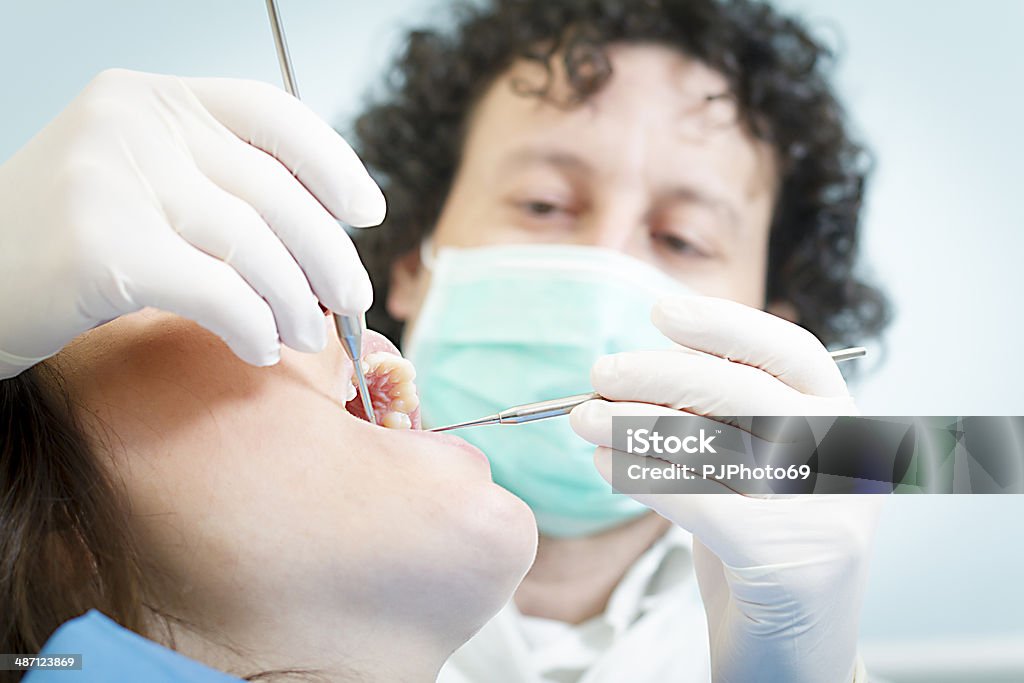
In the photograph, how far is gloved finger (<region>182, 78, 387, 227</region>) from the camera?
2.95ft

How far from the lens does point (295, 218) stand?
880 millimetres

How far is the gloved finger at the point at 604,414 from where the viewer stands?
1026 mm

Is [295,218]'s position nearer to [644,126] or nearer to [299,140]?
[299,140]

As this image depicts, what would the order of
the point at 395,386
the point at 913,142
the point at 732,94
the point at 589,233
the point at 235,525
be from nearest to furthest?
the point at 235,525
the point at 395,386
the point at 589,233
the point at 732,94
the point at 913,142

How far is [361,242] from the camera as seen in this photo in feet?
7.61

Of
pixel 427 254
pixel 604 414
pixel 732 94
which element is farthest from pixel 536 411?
pixel 732 94

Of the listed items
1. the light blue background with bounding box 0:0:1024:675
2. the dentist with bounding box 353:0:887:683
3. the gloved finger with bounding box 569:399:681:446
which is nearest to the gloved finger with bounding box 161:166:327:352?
the gloved finger with bounding box 569:399:681:446

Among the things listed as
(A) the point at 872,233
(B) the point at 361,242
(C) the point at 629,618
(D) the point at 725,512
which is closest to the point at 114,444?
(D) the point at 725,512

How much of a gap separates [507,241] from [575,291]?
23cm

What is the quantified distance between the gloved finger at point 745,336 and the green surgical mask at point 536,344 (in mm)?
658

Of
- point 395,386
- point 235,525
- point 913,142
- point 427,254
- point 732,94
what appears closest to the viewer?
point 235,525

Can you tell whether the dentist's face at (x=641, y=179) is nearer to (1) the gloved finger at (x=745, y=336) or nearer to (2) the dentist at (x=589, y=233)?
(2) the dentist at (x=589, y=233)

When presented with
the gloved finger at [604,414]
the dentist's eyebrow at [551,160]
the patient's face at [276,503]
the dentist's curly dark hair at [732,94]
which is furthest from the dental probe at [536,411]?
the dentist's curly dark hair at [732,94]

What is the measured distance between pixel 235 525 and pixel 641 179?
1.34 meters
